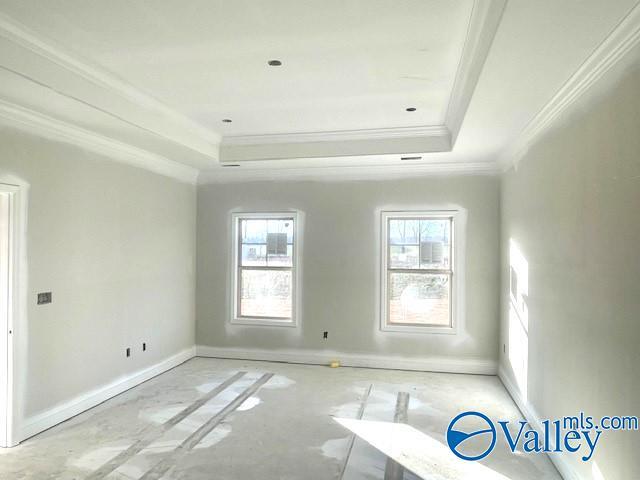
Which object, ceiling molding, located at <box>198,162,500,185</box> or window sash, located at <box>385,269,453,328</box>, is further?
window sash, located at <box>385,269,453,328</box>

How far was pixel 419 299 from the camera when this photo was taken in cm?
560

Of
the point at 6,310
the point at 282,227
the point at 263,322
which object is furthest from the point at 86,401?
the point at 282,227

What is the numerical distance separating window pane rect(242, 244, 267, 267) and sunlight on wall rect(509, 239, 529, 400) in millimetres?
3228

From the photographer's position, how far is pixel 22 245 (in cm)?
340

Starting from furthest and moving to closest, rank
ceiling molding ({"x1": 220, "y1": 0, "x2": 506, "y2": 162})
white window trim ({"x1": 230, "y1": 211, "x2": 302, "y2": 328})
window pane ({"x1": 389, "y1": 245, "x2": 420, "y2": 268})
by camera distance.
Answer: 1. white window trim ({"x1": 230, "y1": 211, "x2": 302, "y2": 328})
2. window pane ({"x1": 389, "y1": 245, "x2": 420, "y2": 268})
3. ceiling molding ({"x1": 220, "y1": 0, "x2": 506, "y2": 162})

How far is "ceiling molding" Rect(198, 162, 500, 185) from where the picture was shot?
535cm

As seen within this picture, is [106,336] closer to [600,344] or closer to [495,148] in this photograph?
[600,344]

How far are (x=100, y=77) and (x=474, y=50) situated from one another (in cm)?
266

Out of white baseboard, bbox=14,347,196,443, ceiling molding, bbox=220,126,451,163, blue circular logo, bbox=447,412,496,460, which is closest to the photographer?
blue circular logo, bbox=447,412,496,460

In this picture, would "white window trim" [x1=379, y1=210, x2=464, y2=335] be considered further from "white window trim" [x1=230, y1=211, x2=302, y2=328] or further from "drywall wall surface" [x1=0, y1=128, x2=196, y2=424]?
"drywall wall surface" [x1=0, y1=128, x2=196, y2=424]

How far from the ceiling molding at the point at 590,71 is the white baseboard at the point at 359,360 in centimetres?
286

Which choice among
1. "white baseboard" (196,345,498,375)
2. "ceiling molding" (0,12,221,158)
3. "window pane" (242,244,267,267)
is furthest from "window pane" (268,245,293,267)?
"ceiling molding" (0,12,221,158)

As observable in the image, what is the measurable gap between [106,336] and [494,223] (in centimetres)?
469

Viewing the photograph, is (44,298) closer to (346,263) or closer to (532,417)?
(346,263)
